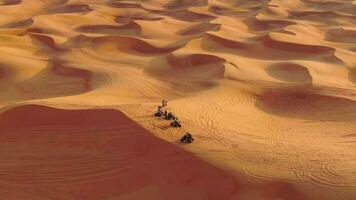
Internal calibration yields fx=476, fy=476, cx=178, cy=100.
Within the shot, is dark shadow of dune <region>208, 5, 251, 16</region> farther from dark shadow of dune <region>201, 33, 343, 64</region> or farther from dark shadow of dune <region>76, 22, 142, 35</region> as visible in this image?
dark shadow of dune <region>201, 33, 343, 64</region>

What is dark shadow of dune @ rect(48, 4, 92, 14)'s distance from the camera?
15380mm

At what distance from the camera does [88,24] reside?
42.9ft

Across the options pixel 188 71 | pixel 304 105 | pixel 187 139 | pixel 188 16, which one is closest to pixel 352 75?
pixel 304 105

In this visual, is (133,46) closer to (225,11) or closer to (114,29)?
(114,29)

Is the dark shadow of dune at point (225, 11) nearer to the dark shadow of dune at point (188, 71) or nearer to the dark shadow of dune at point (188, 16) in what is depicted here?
the dark shadow of dune at point (188, 16)

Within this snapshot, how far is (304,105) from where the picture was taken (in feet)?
21.7

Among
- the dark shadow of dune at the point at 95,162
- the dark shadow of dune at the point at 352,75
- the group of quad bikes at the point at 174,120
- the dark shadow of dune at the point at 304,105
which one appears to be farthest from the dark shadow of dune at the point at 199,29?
the dark shadow of dune at the point at 95,162

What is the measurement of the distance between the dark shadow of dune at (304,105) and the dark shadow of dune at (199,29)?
5.13 meters

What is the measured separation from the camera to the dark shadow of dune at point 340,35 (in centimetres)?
1141

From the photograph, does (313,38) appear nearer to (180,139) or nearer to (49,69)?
(49,69)

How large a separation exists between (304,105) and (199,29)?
615cm

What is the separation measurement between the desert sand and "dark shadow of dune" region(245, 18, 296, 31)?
0.24m

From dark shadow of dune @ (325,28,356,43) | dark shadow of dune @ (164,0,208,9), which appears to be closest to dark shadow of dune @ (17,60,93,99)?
dark shadow of dune @ (325,28,356,43)

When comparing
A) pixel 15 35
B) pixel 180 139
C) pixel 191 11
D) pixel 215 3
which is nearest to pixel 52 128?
pixel 180 139
